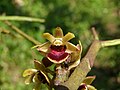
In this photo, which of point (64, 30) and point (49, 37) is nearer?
point (49, 37)

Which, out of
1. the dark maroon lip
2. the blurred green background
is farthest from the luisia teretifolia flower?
the blurred green background

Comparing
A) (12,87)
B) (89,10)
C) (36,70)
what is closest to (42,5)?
(89,10)

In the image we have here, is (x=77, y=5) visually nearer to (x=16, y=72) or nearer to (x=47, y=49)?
(x=16, y=72)

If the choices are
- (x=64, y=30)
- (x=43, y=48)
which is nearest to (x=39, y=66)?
A: (x=43, y=48)

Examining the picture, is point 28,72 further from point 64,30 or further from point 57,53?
point 64,30

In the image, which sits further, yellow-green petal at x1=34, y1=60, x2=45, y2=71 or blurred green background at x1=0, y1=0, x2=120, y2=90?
blurred green background at x1=0, y1=0, x2=120, y2=90

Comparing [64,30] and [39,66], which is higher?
[64,30]

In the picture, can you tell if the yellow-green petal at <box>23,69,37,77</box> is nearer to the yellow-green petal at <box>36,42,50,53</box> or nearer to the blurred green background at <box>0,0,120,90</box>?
the yellow-green petal at <box>36,42,50,53</box>
